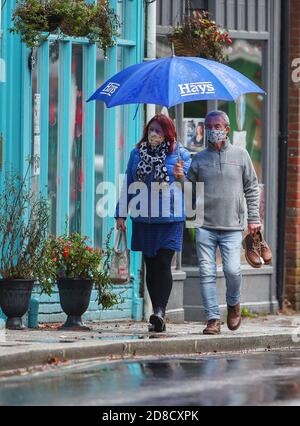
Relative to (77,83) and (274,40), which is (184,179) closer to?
(77,83)

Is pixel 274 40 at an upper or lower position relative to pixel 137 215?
upper

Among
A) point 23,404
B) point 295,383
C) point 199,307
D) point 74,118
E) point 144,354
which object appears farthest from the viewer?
point 199,307

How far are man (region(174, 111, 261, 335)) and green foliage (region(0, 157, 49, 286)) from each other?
1.41 metres

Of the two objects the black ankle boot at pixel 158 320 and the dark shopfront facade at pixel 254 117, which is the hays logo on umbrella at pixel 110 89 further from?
the dark shopfront facade at pixel 254 117

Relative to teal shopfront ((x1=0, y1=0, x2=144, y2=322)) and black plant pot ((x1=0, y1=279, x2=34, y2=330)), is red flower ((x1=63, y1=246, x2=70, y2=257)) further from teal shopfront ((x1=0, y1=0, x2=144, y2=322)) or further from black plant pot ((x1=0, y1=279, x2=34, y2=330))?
teal shopfront ((x1=0, y1=0, x2=144, y2=322))

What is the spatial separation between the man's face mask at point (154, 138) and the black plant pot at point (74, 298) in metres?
1.40

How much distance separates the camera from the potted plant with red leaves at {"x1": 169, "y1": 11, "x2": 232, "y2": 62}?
14.7m

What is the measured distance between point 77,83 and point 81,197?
111cm

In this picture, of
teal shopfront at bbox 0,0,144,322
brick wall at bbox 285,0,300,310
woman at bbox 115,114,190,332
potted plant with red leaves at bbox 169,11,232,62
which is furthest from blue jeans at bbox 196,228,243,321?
brick wall at bbox 285,0,300,310

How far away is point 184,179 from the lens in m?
13.0

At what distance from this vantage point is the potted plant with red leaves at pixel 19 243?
1306 centimetres

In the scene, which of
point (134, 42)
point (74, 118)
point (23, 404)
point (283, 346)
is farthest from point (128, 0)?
point (23, 404)

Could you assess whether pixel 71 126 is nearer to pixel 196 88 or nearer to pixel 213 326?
pixel 196 88

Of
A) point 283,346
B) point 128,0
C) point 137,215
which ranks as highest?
point 128,0
